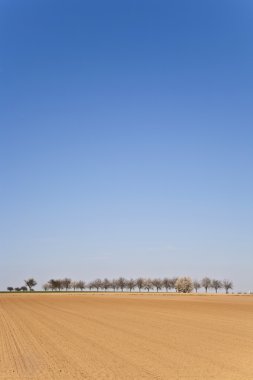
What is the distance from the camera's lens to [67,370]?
51.3 feet

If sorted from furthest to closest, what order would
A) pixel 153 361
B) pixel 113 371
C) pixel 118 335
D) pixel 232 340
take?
pixel 118 335
pixel 232 340
pixel 153 361
pixel 113 371

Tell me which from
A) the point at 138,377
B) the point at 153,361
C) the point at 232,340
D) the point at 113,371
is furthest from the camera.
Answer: the point at 232,340

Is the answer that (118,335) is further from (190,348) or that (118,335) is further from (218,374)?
(218,374)

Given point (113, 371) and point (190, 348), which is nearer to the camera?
point (113, 371)

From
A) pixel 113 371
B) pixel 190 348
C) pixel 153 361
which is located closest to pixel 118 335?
pixel 190 348

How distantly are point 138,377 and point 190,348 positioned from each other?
677 cm

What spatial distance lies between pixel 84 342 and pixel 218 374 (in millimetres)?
8391

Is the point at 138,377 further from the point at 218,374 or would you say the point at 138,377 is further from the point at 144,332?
the point at 144,332

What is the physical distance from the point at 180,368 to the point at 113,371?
7.67 feet

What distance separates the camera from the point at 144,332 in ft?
88.2

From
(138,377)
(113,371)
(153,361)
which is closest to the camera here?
(138,377)

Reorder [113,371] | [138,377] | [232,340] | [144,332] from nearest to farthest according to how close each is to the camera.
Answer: [138,377] → [113,371] → [232,340] → [144,332]

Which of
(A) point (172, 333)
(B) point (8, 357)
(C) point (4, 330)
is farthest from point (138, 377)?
(C) point (4, 330)

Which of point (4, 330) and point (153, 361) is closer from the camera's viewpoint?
point (153, 361)
